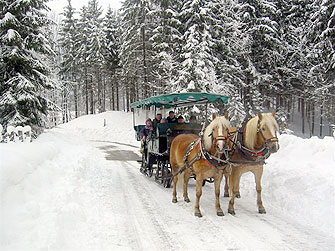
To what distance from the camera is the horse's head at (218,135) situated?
4.96 meters

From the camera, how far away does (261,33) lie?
2175 centimetres

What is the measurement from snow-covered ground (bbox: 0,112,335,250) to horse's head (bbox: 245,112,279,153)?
4.87 feet

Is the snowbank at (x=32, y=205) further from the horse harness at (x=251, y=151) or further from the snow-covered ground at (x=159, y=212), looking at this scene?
the horse harness at (x=251, y=151)

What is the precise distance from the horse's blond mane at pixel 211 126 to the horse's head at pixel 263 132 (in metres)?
0.60

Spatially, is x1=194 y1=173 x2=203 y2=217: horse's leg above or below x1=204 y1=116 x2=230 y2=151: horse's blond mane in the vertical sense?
below

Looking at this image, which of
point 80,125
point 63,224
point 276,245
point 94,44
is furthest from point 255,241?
point 94,44

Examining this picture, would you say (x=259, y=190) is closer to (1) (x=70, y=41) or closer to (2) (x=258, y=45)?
(2) (x=258, y=45)

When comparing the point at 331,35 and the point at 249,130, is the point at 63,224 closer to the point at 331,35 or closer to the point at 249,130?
the point at 249,130

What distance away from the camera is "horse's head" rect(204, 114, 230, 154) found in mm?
4961

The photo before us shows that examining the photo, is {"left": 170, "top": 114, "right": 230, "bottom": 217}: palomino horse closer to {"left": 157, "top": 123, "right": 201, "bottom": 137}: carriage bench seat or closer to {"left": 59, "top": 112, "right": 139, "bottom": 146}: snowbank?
{"left": 157, "top": 123, "right": 201, "bottom": 137}: carriage bench seat

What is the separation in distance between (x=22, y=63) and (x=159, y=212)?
12.2 meters

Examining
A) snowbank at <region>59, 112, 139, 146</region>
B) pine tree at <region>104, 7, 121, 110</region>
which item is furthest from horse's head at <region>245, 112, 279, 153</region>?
pine tree at <region>104, 7, 121, 110</region>

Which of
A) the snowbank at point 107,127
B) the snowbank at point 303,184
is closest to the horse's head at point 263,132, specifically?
the snowbank at point 303,184

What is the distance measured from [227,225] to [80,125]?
30608 mm
